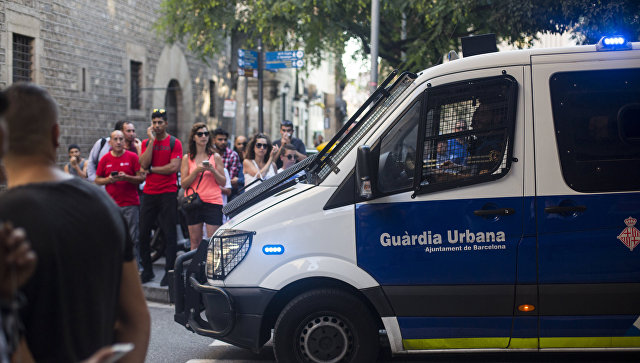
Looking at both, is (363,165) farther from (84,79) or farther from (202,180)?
(84,79)

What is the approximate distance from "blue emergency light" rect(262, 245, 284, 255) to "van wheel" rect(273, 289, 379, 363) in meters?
0.34

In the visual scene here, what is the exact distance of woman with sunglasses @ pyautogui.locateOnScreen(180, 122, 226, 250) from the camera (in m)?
8.38

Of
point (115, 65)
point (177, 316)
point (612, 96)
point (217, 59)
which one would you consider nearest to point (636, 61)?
point (612, 96)

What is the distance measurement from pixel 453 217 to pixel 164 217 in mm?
4850

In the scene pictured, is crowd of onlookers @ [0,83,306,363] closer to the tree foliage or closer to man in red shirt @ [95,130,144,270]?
man in red shirt @ [95,130,144,270]

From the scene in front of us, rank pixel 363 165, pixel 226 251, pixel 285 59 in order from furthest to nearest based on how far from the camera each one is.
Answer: pixel 285 59
pixel 226 251
pixel 363 165

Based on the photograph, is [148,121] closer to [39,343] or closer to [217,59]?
[217,59]

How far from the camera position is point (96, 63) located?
62.4 feet

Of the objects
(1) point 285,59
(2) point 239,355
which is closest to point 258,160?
(2) point 239,355

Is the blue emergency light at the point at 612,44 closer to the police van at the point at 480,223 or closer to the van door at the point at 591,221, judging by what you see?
the police van at the point at 480,223

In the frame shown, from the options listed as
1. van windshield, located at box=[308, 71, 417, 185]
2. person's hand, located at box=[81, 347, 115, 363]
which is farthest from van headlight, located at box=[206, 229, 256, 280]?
person's hand, located at box=[81, 347, 115, 363]

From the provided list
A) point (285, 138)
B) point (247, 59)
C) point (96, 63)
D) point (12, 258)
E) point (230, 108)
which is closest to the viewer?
point (12, 258)

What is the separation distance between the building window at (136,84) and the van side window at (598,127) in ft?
59.4

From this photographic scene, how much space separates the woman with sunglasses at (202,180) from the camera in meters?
8.38
